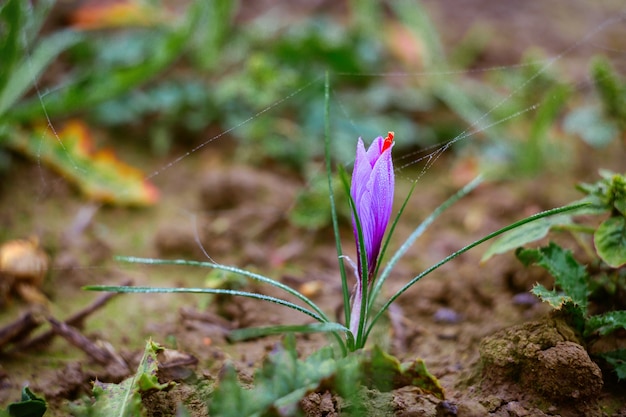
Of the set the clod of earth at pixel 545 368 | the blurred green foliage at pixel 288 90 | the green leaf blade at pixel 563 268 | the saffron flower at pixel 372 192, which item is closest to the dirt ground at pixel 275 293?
the clod of earth at pixel 545 368

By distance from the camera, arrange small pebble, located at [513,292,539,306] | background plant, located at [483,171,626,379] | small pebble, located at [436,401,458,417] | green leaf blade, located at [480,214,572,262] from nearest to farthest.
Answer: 1. small pebble, located at [436,401,458,417]
2. background plant, located at [483,171,626,379]
3. green leaf blade, located at [480,214,572,262]
4. small pebble, located at [513,292,539,306]

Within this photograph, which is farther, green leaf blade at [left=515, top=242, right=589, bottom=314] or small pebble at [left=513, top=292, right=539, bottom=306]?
small pebble at [left=513, top=292, right=539, bottom=306]

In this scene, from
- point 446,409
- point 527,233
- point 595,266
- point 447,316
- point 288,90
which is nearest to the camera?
point 446,409

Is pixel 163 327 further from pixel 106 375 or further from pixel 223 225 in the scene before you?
pixel 223 225

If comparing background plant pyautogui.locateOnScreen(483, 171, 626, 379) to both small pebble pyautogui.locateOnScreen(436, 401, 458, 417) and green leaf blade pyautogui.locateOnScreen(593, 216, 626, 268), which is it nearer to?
green leaf blade pyautogui.locateOnScreen(593, 216, 626, 268)

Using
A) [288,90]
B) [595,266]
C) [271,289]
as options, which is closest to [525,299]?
[595,266]

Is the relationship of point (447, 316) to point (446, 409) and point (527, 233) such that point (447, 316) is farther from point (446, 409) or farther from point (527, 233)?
point (446, 409)

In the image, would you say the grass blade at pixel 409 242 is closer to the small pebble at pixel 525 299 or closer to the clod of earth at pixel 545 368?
the clod of earth at pixel 545 368

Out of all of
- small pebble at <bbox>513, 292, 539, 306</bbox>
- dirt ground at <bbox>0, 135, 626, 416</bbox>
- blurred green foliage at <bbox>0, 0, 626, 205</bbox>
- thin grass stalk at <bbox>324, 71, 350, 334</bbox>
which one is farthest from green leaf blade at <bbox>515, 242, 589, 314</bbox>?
blurred green foliage at <bbox>0, 0, 626, 205</bbox>
